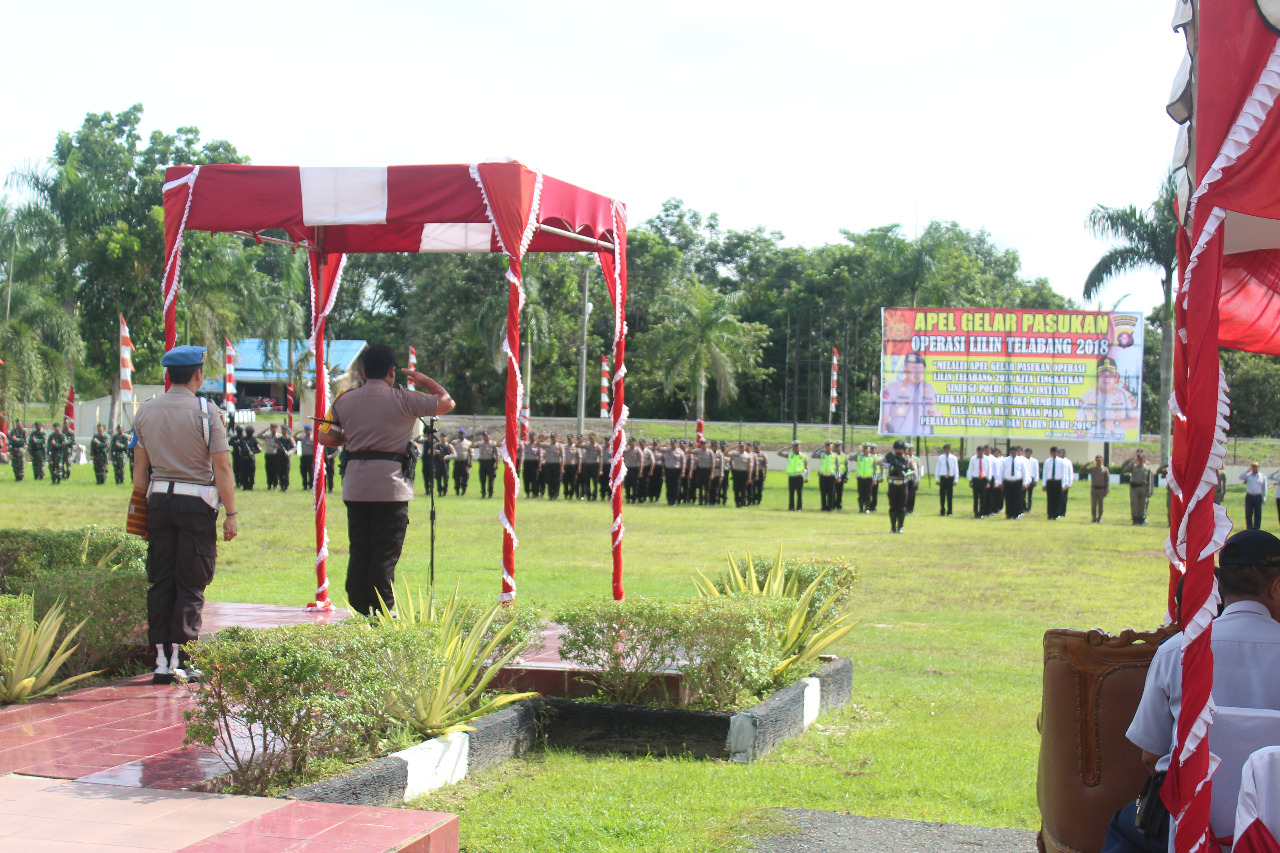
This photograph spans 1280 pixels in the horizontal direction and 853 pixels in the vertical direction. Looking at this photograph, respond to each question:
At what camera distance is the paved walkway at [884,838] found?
4312 millimetres

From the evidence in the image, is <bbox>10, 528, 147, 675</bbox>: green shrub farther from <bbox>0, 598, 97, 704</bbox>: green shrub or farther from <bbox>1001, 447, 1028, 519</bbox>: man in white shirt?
<bbox>1001, 447, 1028, 519</bbox>: man in white shirt

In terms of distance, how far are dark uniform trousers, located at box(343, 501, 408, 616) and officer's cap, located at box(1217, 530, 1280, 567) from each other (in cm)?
Result: 443

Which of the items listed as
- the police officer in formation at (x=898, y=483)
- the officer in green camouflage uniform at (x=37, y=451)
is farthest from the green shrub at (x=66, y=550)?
the officer in green camouflage uniform at (x=37, y=451)

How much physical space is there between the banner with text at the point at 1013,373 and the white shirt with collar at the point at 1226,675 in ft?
80.6

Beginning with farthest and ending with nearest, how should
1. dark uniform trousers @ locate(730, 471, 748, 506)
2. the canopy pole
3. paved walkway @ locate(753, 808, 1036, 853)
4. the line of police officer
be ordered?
dark uniform trousers @ locate(730, 471, 748, 506)
the line of police officer
the canopy pole
paved walkway @ locate(753, 808, 1036, 853)

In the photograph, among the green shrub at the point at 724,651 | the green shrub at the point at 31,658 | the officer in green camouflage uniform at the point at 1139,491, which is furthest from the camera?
the officer in green camouflage uniform at the point at 1139,491

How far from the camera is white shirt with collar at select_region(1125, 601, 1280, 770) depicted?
305cm

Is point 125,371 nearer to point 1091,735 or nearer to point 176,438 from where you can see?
point 176,438

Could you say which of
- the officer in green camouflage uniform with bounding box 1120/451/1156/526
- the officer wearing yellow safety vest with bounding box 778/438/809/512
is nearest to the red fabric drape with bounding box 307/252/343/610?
the officer wearing yellow safety vest with bounding box 778/438/809/512

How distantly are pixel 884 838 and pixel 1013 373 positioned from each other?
2459cm

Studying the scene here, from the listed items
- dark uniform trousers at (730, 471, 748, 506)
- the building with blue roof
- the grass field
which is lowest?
the grass field

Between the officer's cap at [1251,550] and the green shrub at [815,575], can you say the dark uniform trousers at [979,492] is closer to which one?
the green shrub at [815,575]

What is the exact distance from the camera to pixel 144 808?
3.86 metres

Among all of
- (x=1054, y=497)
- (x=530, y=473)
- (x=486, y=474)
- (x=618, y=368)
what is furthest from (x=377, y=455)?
(x=1054, y=497)
